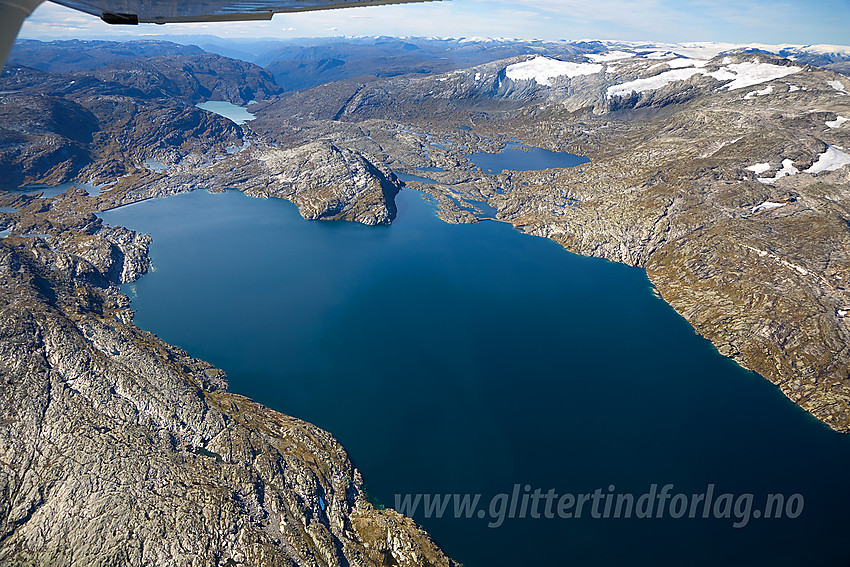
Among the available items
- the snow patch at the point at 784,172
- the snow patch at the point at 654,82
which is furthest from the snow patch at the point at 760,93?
the snow patch at the point at 784,172

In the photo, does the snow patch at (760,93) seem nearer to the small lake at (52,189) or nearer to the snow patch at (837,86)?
the snow patch at (837,86)

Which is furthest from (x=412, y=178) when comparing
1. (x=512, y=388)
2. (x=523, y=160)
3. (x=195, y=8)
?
(x=195, y=8)

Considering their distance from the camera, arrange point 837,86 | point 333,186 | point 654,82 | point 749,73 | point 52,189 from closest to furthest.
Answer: point 52,189 → point 333,186 → point 837,86 → point 749,73 → point 654,82

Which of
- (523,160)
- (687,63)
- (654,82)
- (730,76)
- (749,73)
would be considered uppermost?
(687,63)

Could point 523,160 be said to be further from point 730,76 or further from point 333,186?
point 730,76

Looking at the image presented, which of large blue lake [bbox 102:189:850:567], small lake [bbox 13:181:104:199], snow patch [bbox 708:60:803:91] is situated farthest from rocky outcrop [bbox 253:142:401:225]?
snow patch [bbox 708:60:803:91]

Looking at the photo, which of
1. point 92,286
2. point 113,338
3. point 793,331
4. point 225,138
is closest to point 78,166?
point 225,138

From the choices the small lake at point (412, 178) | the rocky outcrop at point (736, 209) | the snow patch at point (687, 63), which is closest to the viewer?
the rocky outcrop at point (736, 209)
